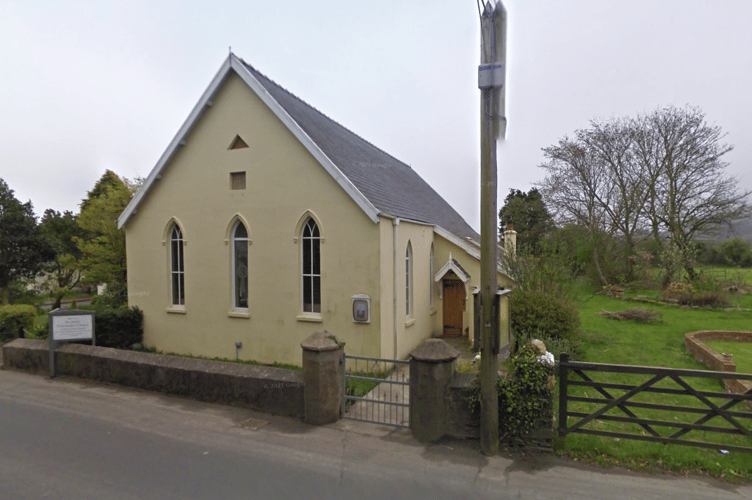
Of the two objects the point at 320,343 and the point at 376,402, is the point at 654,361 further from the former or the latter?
the point at 320,343

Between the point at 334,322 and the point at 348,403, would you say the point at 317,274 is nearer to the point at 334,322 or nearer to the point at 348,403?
the point at 334,322

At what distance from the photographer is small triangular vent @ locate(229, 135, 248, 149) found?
1186 centimetres

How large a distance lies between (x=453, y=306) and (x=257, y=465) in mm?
11077

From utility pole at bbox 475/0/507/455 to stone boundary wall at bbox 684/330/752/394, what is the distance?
14.4ft

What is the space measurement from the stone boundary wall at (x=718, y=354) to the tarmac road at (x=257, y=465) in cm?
374

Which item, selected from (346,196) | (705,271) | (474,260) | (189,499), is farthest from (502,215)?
(189,499)

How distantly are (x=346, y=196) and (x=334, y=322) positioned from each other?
11.1 feet

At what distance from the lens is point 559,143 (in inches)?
1208

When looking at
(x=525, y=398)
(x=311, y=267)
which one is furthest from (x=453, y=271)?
(x=525, y=398)

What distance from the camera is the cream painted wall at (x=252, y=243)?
10.7 m

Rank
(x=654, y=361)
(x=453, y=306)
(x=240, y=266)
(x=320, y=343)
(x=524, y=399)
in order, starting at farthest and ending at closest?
(x=453, y=306)
(x=240, y=266)
(x=654, y=361)
(x=320, y=343)
(x=524, y=399)

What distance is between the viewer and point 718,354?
992cm

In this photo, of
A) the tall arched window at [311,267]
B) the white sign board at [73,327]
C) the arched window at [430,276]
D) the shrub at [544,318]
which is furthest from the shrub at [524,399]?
the white sign board at [73,327]

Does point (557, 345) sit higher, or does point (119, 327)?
point (119, 327)
